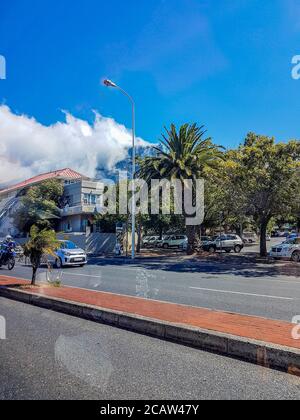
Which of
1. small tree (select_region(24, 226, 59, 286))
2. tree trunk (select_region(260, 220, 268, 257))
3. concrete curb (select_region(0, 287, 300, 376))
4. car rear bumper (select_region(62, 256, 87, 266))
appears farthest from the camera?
tree trunk (select_region(260, 220, 268, 257))

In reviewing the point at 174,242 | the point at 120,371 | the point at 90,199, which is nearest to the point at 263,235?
the point at 174,242

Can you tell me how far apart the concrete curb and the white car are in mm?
18891

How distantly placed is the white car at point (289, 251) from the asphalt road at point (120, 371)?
772 inches

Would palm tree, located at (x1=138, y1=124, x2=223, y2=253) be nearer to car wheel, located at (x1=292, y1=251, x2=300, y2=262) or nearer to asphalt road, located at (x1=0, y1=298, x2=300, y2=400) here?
car wheel, located at (x1=292, y1=251, x2=300, y2=262)

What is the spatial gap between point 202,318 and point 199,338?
Result: 43.8 inches

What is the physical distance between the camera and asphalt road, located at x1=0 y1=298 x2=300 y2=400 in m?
3.78

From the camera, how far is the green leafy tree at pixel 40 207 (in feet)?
144

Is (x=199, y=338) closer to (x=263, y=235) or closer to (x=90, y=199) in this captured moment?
(x=263, y=235)

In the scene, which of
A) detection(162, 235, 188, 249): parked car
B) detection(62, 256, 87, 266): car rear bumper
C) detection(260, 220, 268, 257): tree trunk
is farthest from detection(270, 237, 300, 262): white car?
detection(162, 235, 188, 249): parked car

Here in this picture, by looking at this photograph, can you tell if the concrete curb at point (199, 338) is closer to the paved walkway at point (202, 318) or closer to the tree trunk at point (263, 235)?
the paved walkway at point (202, 318)

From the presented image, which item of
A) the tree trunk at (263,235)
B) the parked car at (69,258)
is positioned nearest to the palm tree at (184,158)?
the tree trunk at (263,235)

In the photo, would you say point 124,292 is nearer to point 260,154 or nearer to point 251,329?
point 251,329

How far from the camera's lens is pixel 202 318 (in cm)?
638

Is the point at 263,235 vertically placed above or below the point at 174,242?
above
